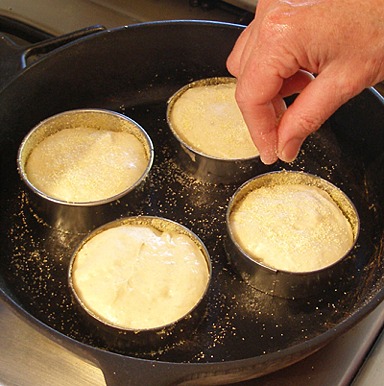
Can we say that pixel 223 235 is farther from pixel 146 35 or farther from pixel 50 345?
pixel 146 35

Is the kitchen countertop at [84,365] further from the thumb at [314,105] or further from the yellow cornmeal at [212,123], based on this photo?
the yellow cornmeal at [212,123]

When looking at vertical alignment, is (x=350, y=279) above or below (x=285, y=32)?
below

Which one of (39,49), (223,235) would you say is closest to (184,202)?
(223,235)

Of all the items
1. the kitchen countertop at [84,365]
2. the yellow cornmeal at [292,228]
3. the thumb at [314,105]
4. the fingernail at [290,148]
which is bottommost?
the kitchen countertop at [84,365]

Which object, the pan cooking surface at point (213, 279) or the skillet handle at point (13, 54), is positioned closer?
the pan cooking surface at point (213, 279)

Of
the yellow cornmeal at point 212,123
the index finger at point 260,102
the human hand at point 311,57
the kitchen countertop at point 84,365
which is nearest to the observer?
the human hand at point 311,57

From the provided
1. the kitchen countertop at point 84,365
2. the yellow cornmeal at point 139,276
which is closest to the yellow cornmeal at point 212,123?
the yellow cornmeal at point 139,276
